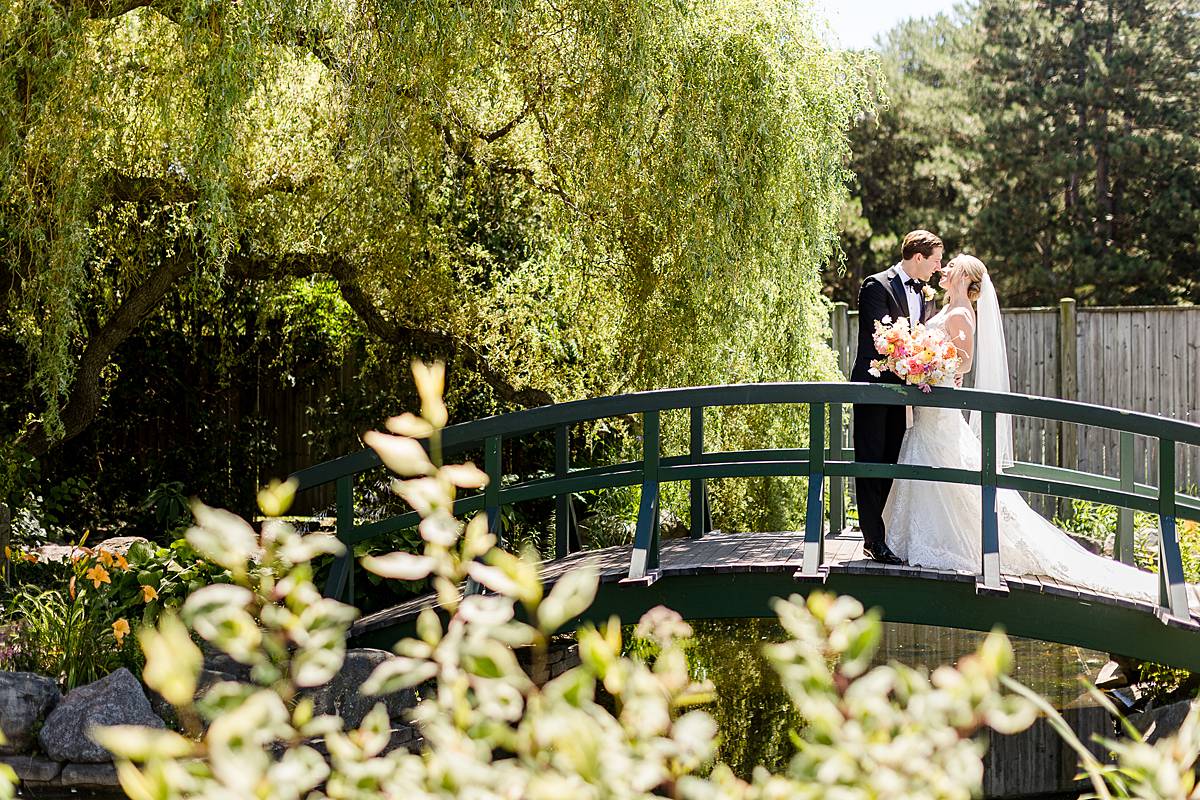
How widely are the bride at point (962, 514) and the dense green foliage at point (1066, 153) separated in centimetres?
1300

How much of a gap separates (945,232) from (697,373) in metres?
14.0

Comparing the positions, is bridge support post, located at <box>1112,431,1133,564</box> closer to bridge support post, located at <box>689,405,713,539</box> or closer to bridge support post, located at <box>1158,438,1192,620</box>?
bridge support post, located at <box>1158,438,1192,620</box>

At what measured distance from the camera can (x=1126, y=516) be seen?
6.62 metres

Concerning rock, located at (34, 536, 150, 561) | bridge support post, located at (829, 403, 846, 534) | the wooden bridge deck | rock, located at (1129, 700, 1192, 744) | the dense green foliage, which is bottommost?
rock, located at (1129, 700, 1192, 744)

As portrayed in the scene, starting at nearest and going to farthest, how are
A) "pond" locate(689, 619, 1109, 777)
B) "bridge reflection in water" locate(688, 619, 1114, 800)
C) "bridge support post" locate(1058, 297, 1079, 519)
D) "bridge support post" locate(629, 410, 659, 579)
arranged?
1. "bridge support post" locate(629, 410, 659, 579)
2. "bridge reflection in water" locate(688, 619, 1114, 800)
3. "pond" locate(689, 619, 1109, 777)
4. "bridge support post" locate(1058, 297, 1079, 519)

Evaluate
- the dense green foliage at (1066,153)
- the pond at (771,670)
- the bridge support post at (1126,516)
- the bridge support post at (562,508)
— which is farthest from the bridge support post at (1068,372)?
the dense green foliage at (1066,153)

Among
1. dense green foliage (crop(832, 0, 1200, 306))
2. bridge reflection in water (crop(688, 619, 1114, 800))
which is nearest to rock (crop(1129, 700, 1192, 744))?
bridge reflection in water (crop(688, 619, 1114, 800))

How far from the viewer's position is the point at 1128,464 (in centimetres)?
642

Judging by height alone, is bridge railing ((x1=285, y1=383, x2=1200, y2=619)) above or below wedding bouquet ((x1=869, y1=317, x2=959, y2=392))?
below

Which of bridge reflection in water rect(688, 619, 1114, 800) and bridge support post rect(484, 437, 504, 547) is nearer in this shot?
bridge support post rect(484, 437, 504, 547)

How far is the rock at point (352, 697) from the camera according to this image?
19.0 ft

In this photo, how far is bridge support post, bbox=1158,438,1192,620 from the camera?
5.38 metres

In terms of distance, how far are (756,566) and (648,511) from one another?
1.86 ft

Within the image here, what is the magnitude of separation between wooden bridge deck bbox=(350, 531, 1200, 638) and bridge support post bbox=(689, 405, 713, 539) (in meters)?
0.12
